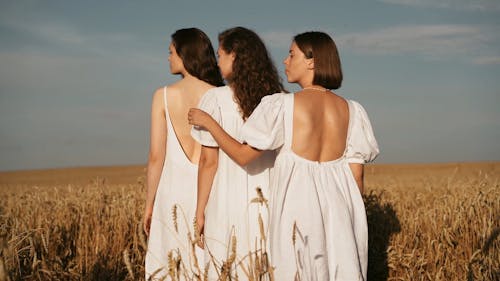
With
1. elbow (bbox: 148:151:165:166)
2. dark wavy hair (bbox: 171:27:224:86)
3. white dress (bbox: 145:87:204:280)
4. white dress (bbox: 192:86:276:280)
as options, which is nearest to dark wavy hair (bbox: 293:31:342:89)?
white dress (bbox: 192:86:276:280)

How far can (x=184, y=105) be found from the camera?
164 inches

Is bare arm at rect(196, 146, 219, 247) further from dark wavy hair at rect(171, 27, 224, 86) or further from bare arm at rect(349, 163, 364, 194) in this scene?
bare arm at rect(349, 163, 364, 194)

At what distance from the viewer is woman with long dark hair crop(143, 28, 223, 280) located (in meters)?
4.16

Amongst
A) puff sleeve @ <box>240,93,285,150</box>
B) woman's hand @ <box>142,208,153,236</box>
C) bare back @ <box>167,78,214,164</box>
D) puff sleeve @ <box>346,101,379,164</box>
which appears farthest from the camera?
woman's hand @ <box>142,208,153,236</box>

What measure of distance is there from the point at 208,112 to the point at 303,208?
3.04 feet

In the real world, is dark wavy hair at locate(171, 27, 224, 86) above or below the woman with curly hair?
above

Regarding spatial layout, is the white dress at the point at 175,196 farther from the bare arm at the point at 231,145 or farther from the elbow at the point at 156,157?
the bare arm at the point at 231,145

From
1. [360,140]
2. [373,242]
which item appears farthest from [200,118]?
[373,242]

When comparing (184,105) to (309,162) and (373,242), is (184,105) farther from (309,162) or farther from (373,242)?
(373,242)

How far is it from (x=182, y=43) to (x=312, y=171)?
1.45 metres

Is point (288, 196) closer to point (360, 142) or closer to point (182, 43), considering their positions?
point (360, 142)

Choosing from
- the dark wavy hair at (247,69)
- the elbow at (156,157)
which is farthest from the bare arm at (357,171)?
the elbow at (156,157)

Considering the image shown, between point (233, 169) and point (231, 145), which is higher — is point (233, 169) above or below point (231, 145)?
below

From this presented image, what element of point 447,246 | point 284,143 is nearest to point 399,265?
point 447,246
